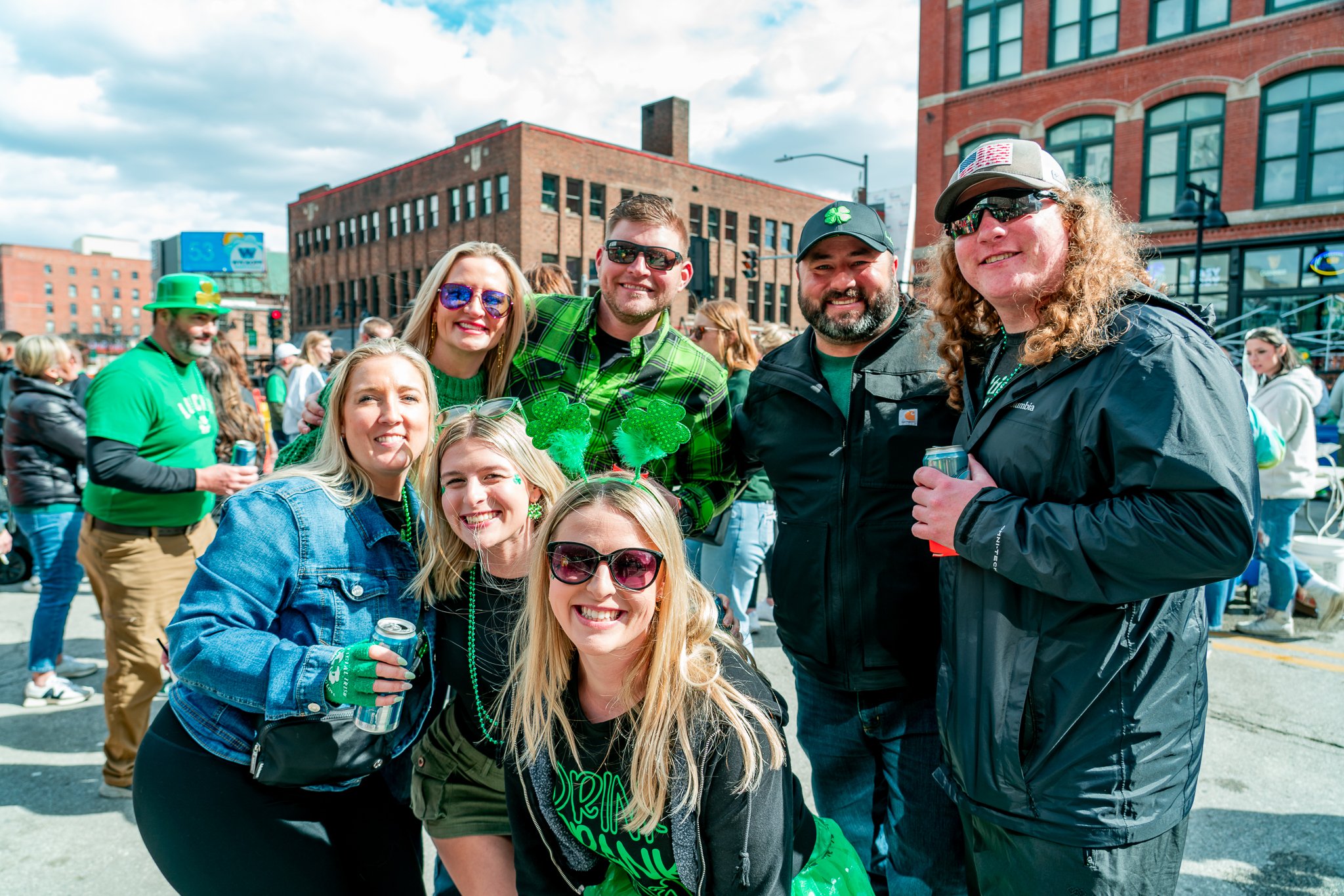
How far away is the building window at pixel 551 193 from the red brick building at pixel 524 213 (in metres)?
0.04

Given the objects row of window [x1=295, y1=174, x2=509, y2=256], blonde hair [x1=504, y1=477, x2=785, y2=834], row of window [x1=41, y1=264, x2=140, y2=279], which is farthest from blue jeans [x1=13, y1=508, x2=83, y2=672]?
row of window [x1=41, y1=264, x2=140, y2=279]

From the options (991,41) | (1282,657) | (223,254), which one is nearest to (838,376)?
(1282,657)

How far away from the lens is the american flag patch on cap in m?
1.95

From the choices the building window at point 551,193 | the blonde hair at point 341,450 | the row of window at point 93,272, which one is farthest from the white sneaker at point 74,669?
the row of window at point 93,272

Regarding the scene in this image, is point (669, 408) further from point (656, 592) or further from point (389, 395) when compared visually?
point (389, 395)

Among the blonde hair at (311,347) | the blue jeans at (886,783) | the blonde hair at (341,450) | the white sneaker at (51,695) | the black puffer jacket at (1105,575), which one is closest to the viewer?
the black puffer jacket at (1105,575)

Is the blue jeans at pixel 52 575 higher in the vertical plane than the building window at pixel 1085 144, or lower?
lower

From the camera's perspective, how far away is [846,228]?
8.62ft

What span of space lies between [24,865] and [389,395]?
2.52 m

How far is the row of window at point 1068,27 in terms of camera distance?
18.2 metres

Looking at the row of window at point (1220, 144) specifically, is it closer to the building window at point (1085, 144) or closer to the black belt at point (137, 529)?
the building window at point (1085, 144)

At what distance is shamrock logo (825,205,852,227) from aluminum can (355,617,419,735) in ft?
5.91

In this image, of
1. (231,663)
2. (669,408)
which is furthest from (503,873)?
(669,408)

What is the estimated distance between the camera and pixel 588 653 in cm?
203
